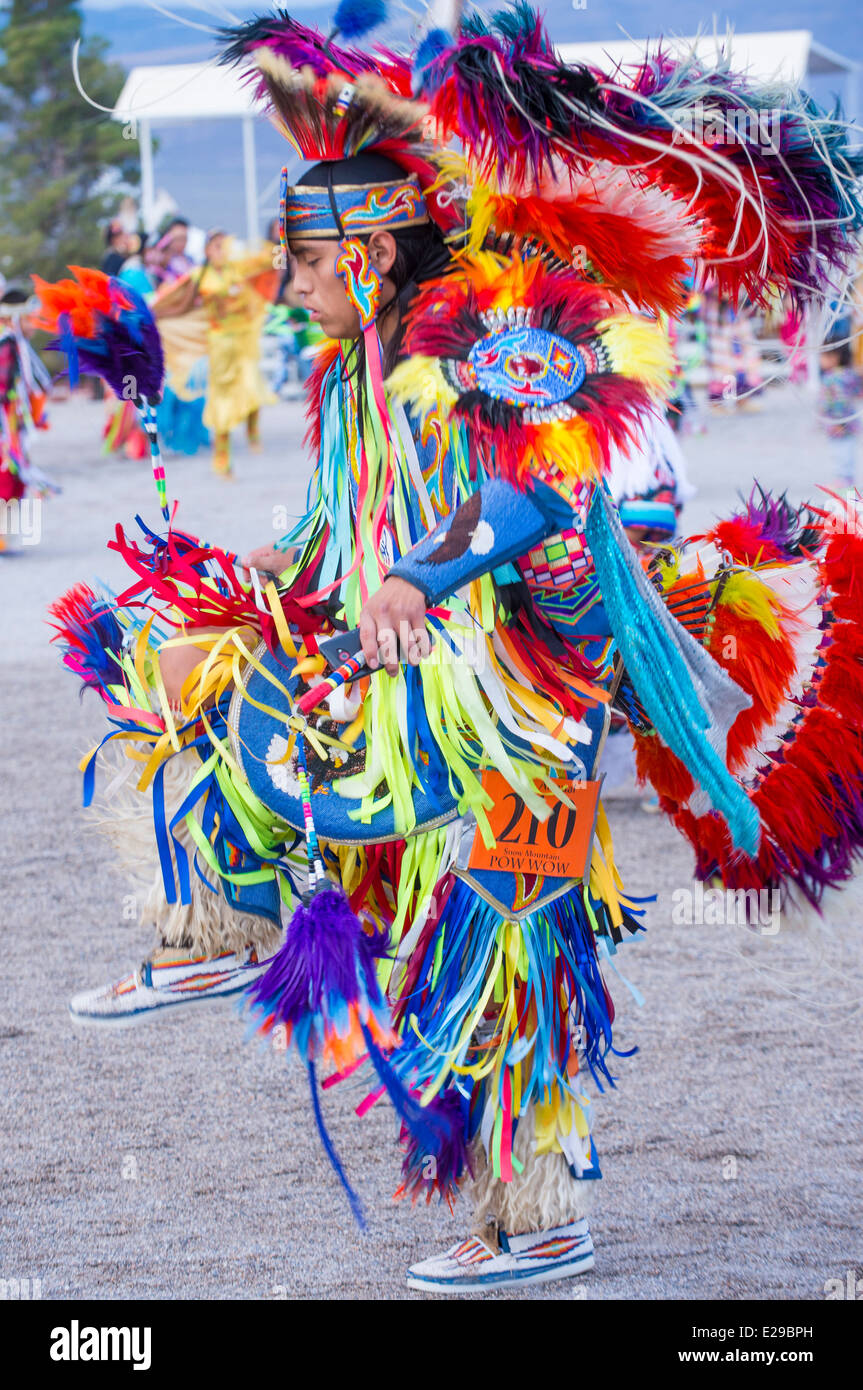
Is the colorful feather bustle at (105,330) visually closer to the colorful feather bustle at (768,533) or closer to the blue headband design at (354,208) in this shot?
the blue headband design at (354,208)

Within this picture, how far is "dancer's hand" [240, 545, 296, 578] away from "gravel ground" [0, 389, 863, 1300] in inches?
3.7

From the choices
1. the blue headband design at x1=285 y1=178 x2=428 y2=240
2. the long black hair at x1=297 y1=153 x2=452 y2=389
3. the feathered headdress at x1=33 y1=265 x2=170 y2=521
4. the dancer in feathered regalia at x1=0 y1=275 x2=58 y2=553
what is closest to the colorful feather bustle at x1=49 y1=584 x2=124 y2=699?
the feathered headdress at x1=33 y1=265 x2=170 y2=521

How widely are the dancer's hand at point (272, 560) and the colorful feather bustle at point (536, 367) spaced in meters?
0.46

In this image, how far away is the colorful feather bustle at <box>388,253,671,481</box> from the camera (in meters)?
1.79

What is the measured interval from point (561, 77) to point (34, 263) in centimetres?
2489

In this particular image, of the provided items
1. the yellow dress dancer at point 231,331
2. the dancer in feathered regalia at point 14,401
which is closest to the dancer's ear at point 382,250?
the dancer in feathered regalia at point 14,401

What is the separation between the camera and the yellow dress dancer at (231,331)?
10.9m

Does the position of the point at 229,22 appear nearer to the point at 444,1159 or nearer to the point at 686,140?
the point at 686,140

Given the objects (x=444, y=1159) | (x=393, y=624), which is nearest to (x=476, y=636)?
(x=393, y=624)

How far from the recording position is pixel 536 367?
179cm

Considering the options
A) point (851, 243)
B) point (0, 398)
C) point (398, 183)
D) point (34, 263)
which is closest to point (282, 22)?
point (398, 183)

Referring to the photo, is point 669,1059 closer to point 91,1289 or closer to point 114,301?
point 91,1289

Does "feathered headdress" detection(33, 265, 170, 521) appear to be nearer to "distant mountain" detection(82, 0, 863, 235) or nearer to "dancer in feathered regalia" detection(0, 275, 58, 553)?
"distant mountain" detection(82, 0, 863, 235)

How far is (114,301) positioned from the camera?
2.16 metres
